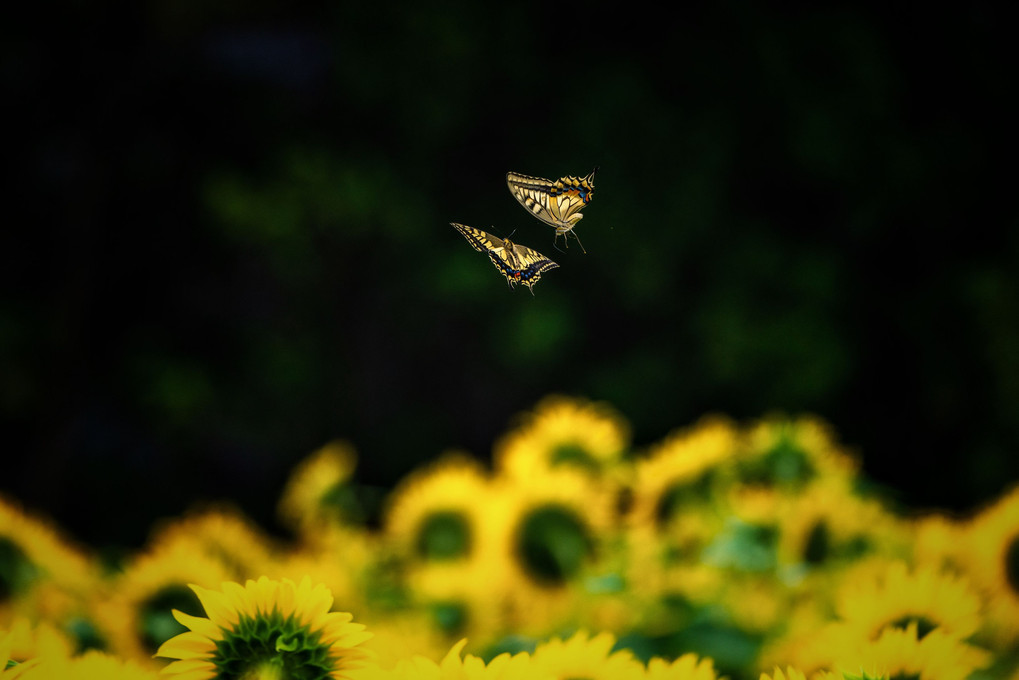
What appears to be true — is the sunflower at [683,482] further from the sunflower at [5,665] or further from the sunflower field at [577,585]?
the sunflower at [5,665]

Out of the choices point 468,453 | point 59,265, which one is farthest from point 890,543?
point 59,265

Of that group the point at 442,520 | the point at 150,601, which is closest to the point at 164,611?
the point at 150,601

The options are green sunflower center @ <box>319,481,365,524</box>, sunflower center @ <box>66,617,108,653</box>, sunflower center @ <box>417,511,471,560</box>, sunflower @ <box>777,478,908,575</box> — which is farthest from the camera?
green sunflower center @ <box>319,481,365,524</box>

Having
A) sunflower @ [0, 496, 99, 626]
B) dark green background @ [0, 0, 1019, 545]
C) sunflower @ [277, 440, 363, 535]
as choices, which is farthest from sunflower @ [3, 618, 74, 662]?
dark green background @ [0, 0, 1019, 545]

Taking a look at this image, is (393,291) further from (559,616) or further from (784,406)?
(559,616)

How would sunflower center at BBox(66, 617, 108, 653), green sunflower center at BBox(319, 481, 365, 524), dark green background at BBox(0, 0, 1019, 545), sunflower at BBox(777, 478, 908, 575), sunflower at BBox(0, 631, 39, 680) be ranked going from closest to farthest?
sunflower at BBox(0, 631, 39, 680) < sunflower center at BBox(66, 617, 108, 653) < sunflower at BBox(777, 478, 908, 575) < green sunflower center at BBox(319, 481, 365, 524) < dark green background at BBox(0, 0, 1019, 545)

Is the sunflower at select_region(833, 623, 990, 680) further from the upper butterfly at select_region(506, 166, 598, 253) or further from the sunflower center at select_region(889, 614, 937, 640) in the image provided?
the upper butterfly at select_region(506, 166, 598, 253)

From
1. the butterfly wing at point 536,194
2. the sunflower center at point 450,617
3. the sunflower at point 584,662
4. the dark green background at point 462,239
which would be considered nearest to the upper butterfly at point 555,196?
the butterfly wing at point 536,194
